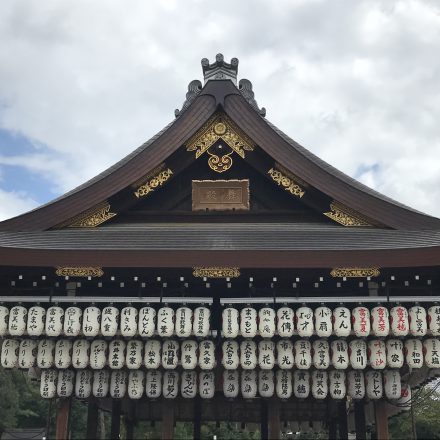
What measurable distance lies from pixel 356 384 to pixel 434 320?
1871 millimetres

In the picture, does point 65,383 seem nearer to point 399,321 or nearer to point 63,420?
point 63,420

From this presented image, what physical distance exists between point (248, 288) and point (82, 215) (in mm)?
3931

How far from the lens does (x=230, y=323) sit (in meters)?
8.95

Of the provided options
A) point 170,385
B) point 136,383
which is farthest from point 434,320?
point 136,383

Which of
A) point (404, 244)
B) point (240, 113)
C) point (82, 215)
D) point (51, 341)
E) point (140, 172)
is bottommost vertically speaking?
point (51, 341)

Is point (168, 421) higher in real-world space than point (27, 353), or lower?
lower

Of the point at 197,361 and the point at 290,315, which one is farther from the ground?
the point at 290,315

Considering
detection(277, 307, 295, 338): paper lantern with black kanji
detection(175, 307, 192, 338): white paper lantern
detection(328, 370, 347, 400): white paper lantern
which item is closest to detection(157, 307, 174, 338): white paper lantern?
detection(175, 307, 192, 338): white paper lantern

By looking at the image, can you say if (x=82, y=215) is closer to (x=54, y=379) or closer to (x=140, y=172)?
(x=140, y=172)

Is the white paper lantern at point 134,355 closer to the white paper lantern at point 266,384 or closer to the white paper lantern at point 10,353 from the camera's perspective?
the white paper lantern at point 10,353

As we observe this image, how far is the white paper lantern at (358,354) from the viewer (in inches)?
353

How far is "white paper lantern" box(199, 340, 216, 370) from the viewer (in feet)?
29.9

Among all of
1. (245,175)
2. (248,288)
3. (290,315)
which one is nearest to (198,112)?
(245,175)

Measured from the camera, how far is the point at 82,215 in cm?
1074
